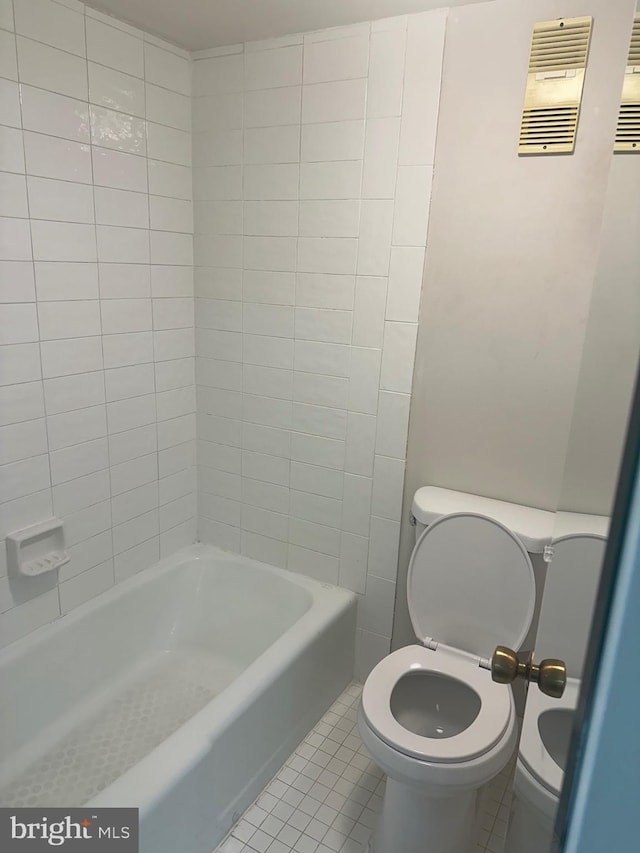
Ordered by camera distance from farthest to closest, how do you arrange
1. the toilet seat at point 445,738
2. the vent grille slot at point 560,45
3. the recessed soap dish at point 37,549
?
the recessed soap dish at point 37,549 < the vent grille slot at point 560,45 < the toilet seat at point 445,738

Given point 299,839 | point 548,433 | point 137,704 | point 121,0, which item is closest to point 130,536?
point 137,704

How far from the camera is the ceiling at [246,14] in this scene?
166 cm

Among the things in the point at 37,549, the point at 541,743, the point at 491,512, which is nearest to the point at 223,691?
the point at 37,549

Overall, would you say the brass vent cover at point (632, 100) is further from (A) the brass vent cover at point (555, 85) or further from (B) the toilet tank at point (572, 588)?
(B) the toilet tank at point (572, 588)

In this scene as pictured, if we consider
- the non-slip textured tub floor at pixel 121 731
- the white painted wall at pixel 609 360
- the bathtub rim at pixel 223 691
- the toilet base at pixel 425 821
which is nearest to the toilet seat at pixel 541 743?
the white painted wall at pixel 609 360

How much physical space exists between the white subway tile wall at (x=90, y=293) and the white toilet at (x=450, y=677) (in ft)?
3.57

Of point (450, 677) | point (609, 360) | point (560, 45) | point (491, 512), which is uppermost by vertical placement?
point (560, 45)

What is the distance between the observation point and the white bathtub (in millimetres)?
1468

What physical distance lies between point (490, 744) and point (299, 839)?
667 mm

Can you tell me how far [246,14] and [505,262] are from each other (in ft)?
3.68

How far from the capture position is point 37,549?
72.6 inches

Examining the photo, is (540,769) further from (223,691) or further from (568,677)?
(223,691)

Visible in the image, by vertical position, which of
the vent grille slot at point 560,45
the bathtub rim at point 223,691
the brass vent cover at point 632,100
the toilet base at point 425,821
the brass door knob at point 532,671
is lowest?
the toilet base at point 425,821

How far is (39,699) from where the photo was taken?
183cm
